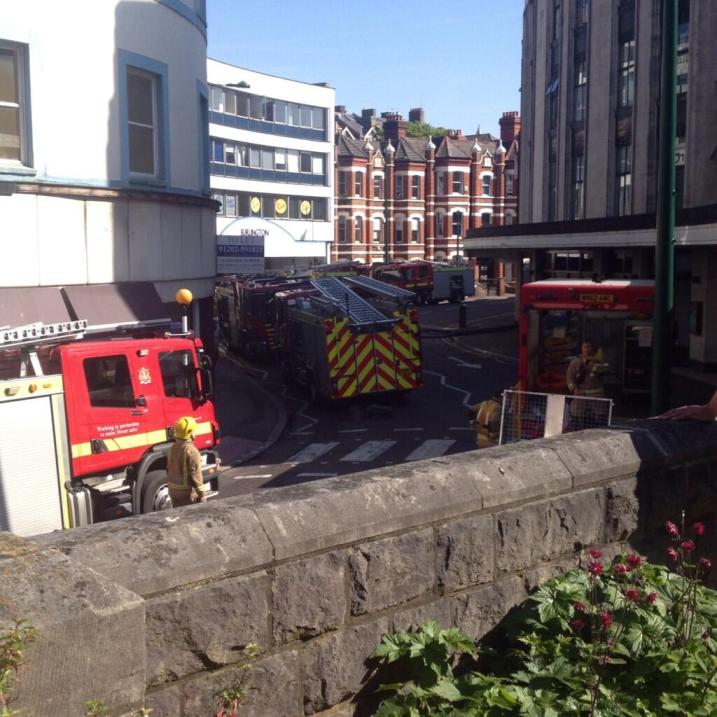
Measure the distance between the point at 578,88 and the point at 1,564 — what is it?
4065 centimetres

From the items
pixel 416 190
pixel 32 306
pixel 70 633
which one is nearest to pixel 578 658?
pixel 70 633

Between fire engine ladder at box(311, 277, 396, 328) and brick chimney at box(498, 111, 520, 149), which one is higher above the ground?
brick chimney at box(498, 111, 520, 149)

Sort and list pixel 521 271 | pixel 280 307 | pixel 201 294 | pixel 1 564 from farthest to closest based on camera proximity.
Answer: pixel 521 271
pixel 280 307
pixel 201 294
pixel 1 564

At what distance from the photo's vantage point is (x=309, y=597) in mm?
3404

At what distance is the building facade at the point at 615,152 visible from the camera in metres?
29.5

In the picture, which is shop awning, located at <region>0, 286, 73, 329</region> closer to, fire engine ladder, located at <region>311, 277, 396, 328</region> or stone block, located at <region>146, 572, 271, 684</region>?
fire engine ladder, located at <region>311, 277, 396, 328</region>

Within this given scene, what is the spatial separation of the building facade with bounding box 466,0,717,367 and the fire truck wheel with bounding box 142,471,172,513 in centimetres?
1625

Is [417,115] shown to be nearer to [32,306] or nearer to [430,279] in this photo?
[430,279]

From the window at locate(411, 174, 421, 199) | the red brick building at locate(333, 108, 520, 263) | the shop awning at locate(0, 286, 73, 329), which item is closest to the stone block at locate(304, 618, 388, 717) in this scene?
the shop awning at locate(0, 286, 73, 329)

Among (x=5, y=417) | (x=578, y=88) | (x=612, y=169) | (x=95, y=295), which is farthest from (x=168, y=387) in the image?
(x=578, y=88)

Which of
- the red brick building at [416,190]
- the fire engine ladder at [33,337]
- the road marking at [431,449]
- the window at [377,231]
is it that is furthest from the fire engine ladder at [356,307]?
the window at [377,231]

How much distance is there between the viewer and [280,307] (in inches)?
1156

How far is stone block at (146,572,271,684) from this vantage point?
9.70 ft

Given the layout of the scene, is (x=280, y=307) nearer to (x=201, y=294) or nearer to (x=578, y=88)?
(x=201, y=294)
